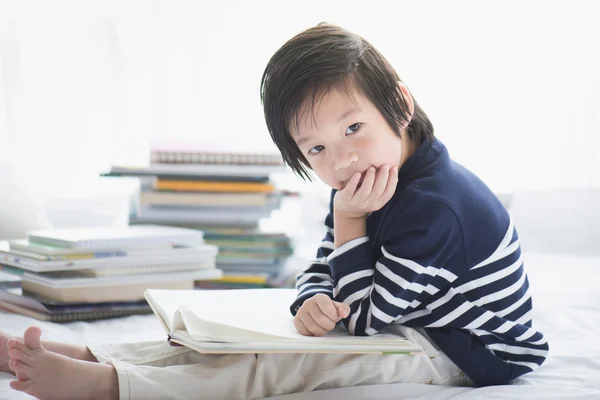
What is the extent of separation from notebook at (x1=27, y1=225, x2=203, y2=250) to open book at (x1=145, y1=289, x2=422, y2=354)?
0.34 meters

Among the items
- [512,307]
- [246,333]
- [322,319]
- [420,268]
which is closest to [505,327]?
[512,307]

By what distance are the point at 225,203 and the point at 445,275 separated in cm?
89

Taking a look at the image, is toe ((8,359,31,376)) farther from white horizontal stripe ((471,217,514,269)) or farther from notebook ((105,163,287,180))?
notebook ((105,163,287,180))

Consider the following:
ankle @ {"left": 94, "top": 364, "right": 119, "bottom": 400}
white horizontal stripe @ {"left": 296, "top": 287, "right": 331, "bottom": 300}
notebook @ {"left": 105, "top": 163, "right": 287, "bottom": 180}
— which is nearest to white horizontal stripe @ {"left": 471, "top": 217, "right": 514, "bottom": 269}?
white horizontal stripe @ {"left": 296, "top": 287, "right": 331, "bottom": 300}

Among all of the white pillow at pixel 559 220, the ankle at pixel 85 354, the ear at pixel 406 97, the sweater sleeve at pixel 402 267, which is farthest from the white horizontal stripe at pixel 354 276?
the white pillow at pixel 559 220

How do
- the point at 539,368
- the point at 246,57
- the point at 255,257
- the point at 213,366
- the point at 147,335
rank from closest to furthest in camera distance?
the point at 213,366 → the point at 539,368 → the point at 147,335 → the point at 255,257 → the point at 246,57

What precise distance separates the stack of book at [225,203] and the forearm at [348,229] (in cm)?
74

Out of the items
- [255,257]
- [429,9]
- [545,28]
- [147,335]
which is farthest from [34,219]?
[545,28]

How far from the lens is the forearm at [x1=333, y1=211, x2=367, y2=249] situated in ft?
3.20

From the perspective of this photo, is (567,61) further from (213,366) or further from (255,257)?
(213,366)

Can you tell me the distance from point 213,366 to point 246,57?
1.64 meters

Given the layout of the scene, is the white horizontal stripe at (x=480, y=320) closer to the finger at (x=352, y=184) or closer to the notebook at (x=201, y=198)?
the finger at (x=352, y=184)

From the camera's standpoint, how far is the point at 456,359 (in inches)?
37.1

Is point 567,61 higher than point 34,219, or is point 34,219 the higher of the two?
point 567,61
